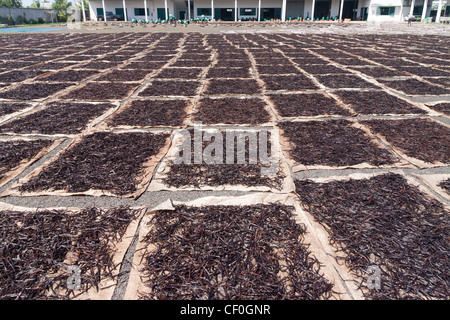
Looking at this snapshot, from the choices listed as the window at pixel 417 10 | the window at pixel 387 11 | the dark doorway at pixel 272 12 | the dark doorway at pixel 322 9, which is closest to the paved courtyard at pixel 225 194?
the dark doorway at pixel 272 12

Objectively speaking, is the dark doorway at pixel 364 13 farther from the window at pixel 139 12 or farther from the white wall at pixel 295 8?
the window at pixel 139 12

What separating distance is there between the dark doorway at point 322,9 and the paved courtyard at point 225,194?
1583 inches

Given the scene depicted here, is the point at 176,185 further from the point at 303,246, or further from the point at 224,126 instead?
the point at 224,126

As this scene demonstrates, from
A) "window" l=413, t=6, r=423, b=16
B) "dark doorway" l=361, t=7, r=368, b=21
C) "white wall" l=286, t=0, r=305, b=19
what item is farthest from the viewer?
"white wall" l=286, t=0, r=305, b=19

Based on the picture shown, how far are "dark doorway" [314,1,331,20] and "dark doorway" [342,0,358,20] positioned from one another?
2202 mm

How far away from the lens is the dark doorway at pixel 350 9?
128 ft

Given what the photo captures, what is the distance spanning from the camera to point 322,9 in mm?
39969

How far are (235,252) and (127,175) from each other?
5.46 feet

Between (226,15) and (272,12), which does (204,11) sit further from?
(272,12)

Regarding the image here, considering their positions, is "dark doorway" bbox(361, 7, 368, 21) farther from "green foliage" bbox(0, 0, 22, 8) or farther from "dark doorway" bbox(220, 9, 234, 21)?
"green foliage" bbox(0, 0, 22, 8)

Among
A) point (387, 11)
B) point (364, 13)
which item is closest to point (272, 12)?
point (364, 13)

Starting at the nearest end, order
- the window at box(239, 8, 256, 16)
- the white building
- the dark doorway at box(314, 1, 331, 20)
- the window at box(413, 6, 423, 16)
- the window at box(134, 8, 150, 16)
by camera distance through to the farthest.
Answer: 1. the window at box(413, 6, 423, 16)
2. the white building
3. the window at box(239, 8, 256, 16)
4. the window at box(134, 8, 150, 16)
5. the dark doorway at box(314, 1, 331, 20)

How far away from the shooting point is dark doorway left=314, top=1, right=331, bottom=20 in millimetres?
39562

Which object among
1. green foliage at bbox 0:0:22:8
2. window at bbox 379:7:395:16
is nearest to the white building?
window at bbox 379:7:395:16
